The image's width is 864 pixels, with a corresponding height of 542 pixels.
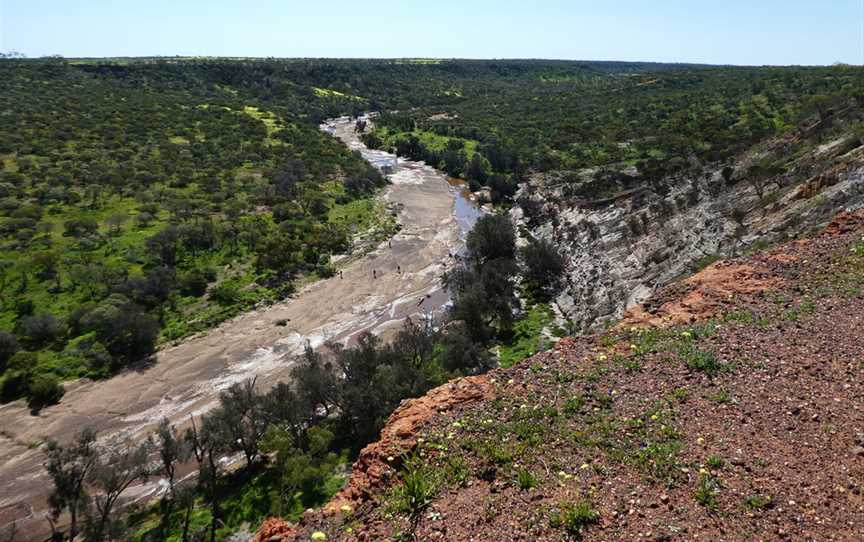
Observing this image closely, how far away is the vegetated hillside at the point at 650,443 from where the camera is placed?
8906 millimetres

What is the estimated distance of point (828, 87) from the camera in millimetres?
88438

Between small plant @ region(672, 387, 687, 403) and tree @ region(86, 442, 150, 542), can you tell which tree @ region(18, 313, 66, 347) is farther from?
small plant @ region(672, 387, 687, 403)

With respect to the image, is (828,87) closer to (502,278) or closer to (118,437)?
(502,278)

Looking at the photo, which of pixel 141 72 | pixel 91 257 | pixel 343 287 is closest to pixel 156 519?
pixel 343 287

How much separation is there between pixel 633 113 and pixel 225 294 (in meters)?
97.6

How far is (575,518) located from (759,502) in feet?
10.7

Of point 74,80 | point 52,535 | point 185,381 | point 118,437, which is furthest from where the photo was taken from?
point 74,80

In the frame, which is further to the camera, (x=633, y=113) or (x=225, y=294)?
(x=633, y=113)

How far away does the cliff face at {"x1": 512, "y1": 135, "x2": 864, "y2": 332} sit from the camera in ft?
103

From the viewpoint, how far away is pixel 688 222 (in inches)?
1629

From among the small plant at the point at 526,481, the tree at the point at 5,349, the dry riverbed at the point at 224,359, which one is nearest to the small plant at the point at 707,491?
the small plant at the point at 526,481

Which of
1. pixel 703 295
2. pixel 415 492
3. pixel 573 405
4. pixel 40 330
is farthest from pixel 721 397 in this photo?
pixel 40 330

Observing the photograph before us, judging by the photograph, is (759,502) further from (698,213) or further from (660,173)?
(660,173)

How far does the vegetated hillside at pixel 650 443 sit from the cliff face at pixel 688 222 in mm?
18339
